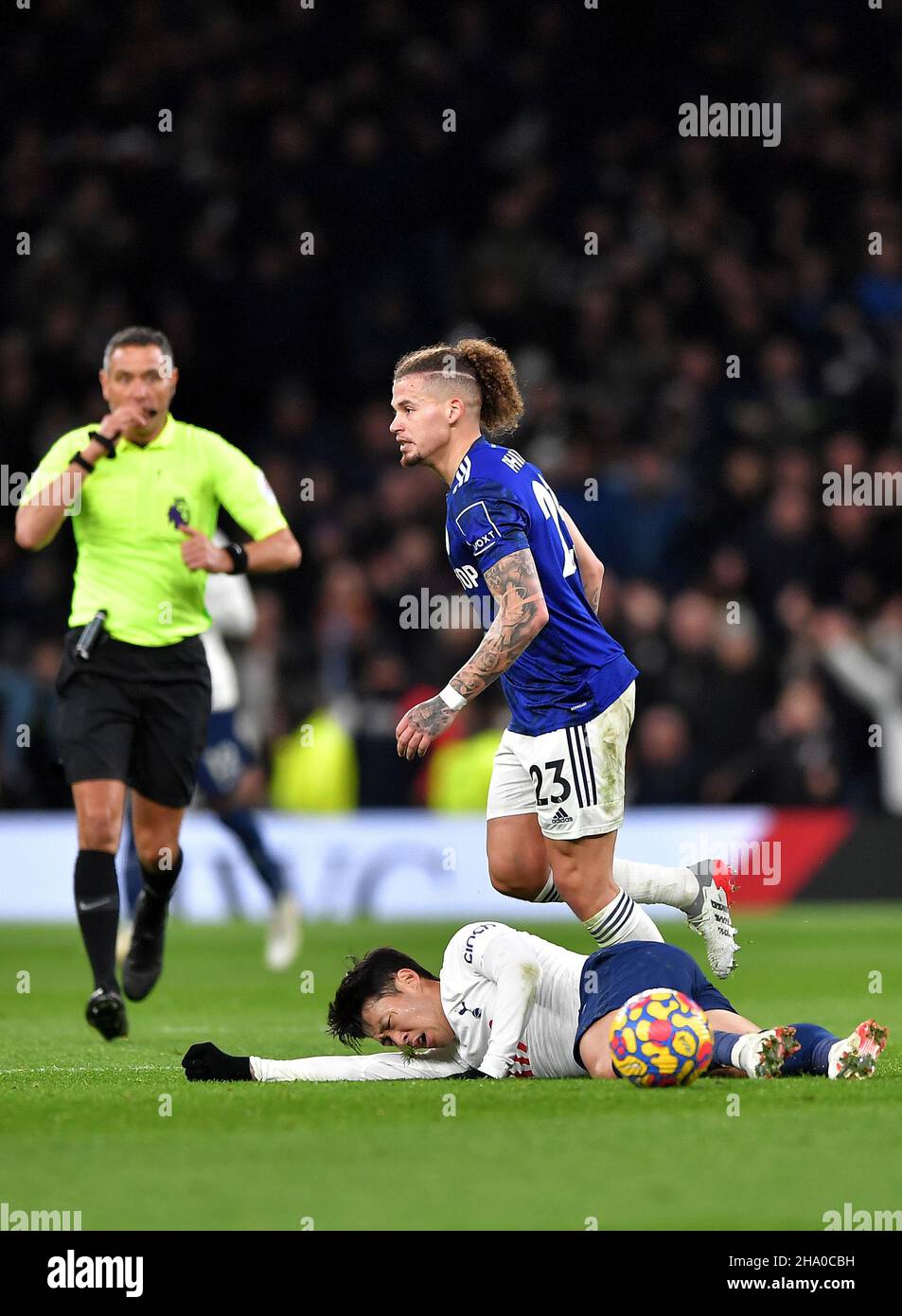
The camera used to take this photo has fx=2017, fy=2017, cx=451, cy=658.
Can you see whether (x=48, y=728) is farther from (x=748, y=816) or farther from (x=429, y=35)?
(x=429, y=35)

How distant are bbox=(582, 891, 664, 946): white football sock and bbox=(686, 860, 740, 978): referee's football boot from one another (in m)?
0.39

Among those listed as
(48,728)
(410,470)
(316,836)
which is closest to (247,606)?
(316,836)

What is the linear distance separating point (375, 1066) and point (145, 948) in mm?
2133

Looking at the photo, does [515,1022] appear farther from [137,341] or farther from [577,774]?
[137,341]

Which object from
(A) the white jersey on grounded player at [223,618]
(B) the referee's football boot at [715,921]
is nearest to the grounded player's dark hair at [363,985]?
(B) the referee's football boot at [715,921]

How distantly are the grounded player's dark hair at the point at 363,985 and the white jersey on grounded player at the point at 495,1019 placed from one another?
128mm

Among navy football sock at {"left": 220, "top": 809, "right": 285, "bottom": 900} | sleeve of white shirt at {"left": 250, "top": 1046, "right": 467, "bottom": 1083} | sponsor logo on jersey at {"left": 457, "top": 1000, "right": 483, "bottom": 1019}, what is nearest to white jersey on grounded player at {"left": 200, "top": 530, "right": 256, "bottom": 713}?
navy football sock at {"left": 220, "top": 809, "right": 285, "bottom": 900}

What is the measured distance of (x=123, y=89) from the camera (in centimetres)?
2006

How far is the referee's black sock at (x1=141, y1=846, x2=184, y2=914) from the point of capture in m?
8.32

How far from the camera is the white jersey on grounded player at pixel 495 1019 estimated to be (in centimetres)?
622

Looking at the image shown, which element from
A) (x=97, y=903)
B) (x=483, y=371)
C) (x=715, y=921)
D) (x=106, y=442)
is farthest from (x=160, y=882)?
(x=483, y=371)

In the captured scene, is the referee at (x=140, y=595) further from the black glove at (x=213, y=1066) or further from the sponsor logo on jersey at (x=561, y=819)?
the sponsor logo on jersey at (x=561, y=819)

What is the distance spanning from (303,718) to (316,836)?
141 centimetres

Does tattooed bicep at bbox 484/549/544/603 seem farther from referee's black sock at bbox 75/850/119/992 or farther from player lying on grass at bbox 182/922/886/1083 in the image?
referee's black sock at bbox 75/850/119/992
